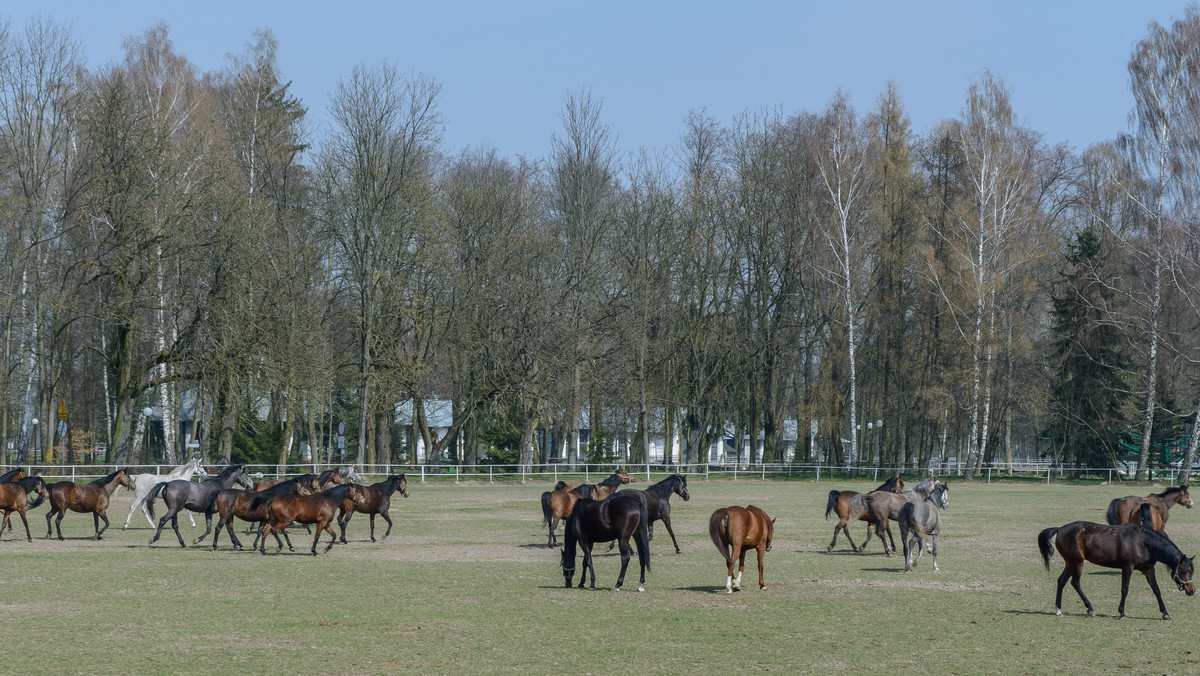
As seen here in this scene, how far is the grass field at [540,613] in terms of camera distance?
1031 centimetres

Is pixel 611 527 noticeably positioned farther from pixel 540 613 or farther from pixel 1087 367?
pixel 1087 367

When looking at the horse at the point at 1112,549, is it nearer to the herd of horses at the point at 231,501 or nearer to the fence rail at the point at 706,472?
the herd of horses at the point at 231,501

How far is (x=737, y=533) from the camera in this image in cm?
1464

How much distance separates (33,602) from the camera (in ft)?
44.2

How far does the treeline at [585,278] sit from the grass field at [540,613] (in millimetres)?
22051

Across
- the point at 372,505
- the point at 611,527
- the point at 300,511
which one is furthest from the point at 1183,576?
the point at 372,505

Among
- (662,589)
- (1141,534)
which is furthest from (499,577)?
(1141,534)

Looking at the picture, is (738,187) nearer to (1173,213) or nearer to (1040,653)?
(1173,213)

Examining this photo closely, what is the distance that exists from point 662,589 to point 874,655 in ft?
16.5

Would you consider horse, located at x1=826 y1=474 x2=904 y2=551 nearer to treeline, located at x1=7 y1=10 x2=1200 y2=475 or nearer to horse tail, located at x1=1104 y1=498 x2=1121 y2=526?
horse tail, located at x1=1104 y1=498 x2=1121 y2=526

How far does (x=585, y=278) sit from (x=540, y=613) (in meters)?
43.8

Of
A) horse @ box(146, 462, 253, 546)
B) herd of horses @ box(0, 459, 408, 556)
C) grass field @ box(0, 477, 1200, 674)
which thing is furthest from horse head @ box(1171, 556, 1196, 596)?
horse @ box(146, 462, 253, 546)

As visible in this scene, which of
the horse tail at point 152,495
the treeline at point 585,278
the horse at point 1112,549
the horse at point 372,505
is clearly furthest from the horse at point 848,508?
the treeline at point 585,278

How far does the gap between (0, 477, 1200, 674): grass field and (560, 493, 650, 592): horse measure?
46 cm
